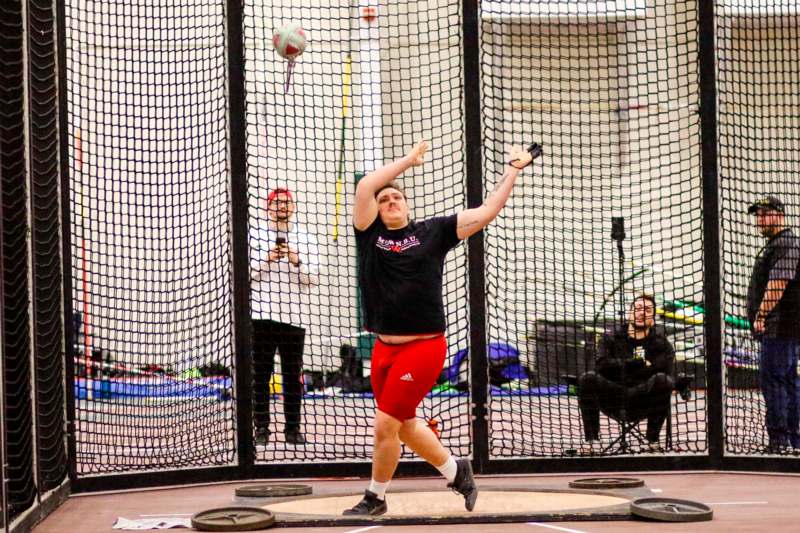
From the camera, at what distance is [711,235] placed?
802 centimetres

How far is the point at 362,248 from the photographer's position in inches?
256

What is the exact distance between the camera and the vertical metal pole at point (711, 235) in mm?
8008

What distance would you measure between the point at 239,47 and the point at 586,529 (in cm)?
378

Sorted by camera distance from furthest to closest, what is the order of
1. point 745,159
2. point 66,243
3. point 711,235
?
point 745,159 < point 711,235 < point 66,243

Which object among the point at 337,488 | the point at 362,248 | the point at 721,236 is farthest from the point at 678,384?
the point at 362,248

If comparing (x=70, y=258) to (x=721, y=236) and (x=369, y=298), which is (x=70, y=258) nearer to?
(x=369, y=298)

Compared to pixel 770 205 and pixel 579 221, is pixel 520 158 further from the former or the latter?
pixel 579 221

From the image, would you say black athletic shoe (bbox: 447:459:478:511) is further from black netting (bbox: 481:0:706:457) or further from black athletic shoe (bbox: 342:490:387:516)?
black netting (bbox: 481:0:706:457)

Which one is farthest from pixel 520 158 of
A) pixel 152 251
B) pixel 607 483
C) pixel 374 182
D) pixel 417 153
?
pixel 152 251

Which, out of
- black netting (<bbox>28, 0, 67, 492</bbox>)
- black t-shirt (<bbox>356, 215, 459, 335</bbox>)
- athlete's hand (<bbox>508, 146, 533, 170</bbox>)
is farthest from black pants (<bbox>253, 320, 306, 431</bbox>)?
athlete's hand (<bbox>508, 146, 533, 170</bbox>)

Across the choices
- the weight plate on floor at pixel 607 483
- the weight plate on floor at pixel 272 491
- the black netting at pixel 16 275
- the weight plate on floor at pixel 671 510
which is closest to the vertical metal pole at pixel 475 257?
the weight plate on floor at pixel 607 483

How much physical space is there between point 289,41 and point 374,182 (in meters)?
1.71

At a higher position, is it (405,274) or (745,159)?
(745,159)

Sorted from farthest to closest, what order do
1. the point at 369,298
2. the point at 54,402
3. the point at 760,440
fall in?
the point at 760,440
the point at 54,402
the point at 369,298
